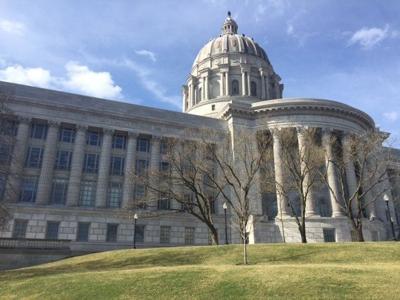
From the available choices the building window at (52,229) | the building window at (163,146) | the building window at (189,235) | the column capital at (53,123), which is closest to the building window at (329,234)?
the building window at (189,235)

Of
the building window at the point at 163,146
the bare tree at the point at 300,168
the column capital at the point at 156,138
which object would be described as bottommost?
the bare tree at the point at 300,168

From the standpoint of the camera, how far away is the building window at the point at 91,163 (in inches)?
1870

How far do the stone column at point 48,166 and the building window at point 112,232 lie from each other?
7612 millimetres

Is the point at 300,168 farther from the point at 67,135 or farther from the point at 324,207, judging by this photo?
the point at 67,135

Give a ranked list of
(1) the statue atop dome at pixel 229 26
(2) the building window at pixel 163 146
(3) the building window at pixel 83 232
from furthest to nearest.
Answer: (1) the statue atop dome at pixel 229 26
(2) the building window at pixel 163 146
(3) the building window at pixel 83 232

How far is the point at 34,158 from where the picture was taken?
4559cm

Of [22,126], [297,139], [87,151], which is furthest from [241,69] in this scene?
[22,126]

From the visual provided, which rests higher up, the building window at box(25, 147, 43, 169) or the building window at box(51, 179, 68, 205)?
the building window at box(25, 147, 43, 169)

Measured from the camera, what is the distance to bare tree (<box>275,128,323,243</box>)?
37031mm

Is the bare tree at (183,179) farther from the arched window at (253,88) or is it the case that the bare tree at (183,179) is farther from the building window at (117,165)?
the arched window at (253,88)

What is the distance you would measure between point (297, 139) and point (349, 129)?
367 inches

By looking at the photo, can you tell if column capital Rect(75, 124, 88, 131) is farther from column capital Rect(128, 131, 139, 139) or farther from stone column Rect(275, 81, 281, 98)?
stone column Rect(275, 81, 281, 98)

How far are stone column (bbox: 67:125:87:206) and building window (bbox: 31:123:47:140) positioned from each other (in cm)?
384

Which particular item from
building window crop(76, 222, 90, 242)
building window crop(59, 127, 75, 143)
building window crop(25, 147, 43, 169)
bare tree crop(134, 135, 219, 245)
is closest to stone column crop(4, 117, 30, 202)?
building window crop(25, 147, 43, 169)
